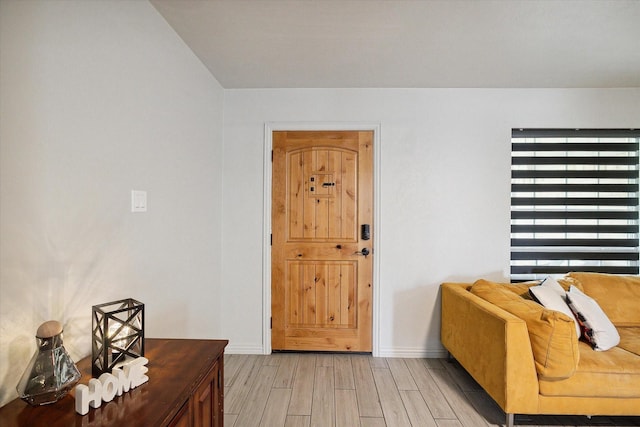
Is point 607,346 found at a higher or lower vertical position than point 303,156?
lower

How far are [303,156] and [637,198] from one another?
3.13 meters

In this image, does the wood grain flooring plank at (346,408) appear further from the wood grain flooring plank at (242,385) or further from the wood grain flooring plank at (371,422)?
the wood grain flooring plank at (242,385)

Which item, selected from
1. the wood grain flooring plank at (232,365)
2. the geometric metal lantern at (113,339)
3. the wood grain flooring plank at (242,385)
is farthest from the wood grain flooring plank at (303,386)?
the geometric metal lantern at (113,339)

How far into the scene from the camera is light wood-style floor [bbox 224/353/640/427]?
2221mm

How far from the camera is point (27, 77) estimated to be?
1175mm

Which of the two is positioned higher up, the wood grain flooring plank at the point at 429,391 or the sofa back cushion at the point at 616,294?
the sofa back cushion at the point at 616,294

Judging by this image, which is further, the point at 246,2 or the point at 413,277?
the point at 413,277

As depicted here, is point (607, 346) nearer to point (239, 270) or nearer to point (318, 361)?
point (318, 361)

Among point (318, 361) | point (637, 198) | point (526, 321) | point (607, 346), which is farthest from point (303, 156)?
point (637, 198)

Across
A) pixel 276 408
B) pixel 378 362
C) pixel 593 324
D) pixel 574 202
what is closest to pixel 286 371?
pixel 276 408

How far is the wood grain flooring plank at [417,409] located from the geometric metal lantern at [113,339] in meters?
1.76

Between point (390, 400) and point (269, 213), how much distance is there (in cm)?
184

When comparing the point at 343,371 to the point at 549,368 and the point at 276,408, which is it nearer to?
the point at 276,408

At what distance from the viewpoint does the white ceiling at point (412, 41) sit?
1.98m
